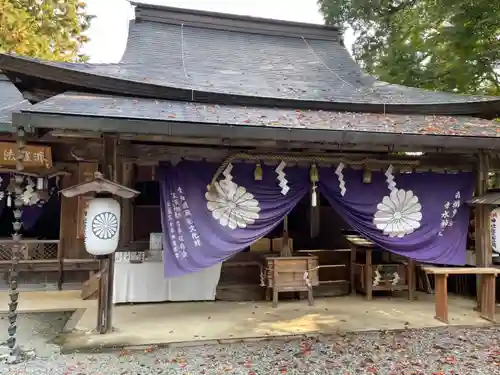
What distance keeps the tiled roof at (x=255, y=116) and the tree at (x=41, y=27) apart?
7320mm

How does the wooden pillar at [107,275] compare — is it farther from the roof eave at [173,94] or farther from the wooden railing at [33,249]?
the wooden railing at [33,249]

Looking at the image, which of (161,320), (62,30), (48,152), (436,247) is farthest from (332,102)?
(62,30)

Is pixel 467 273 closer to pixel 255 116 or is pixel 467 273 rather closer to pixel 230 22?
pixel 255 116

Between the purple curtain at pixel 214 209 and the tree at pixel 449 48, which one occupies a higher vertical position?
the tree at pixel 449 48

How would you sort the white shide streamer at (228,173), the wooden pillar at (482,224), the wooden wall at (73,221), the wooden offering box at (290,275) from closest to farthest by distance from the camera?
the white shide streamer at (228,173), the wooden pillar at (482,224), the wooden offering box at (290,275), the wooden wall at (73,221)

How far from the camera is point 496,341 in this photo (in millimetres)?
5238

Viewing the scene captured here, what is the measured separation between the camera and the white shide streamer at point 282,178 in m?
6.02

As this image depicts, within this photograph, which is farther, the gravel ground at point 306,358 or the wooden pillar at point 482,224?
the wooden pillar at point 482,224

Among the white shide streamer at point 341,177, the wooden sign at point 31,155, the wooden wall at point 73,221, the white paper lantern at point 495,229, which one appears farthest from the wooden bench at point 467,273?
the wooden sign at point 31,155

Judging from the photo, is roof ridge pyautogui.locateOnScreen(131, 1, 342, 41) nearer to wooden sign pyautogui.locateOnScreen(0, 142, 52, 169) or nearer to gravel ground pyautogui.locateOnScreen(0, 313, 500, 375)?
wooden sign pyautogui.locateOnScreen(0, 142, 52, 169)

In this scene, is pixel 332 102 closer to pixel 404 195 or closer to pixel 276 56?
pixel 404 195

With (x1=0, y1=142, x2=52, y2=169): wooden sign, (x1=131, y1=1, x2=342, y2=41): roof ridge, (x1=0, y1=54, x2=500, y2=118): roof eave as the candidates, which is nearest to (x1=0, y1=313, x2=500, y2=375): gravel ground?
(x1=0, y1=142, x2=52, y2=169): wooden sign

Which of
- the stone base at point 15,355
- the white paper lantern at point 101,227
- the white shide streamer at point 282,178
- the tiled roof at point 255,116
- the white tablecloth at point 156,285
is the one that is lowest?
the stone base at point 15,355

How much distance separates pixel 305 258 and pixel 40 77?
5.13 metres
